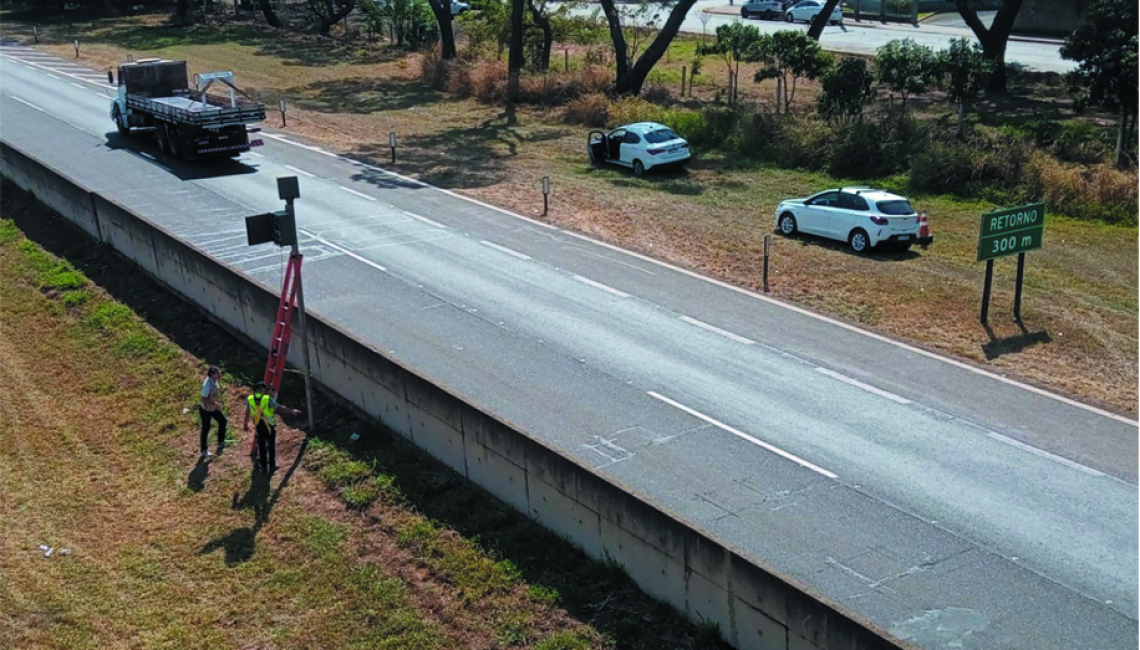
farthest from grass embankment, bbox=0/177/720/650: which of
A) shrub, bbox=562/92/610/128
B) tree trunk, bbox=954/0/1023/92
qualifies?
tree trunk, bbox=954/0/1023/92

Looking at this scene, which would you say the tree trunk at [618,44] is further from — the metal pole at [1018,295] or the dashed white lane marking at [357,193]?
the metal pole at [1018,295]

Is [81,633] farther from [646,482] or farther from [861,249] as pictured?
[861,249]

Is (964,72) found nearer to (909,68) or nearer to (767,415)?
(909,68)

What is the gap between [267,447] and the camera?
16328 mm

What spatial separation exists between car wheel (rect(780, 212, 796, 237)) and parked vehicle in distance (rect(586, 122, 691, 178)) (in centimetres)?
689

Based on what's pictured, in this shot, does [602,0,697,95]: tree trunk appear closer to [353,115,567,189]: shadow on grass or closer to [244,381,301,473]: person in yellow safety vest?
[353,115,567,189]: shadow on grass

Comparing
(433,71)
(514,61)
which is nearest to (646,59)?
(514,61)

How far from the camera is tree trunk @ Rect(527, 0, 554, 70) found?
48406 millimetres

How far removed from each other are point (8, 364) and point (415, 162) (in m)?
16.1

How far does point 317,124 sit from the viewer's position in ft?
137

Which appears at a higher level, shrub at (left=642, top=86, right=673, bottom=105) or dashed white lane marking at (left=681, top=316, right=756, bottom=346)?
shrub at (left=642, top=86, right=673, bottom=105)

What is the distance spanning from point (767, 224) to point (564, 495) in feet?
54.5

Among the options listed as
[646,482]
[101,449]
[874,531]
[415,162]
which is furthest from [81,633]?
[415,162]

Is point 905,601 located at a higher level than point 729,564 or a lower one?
lower
